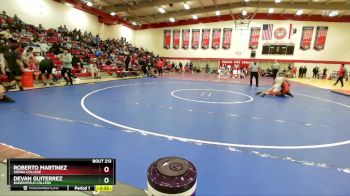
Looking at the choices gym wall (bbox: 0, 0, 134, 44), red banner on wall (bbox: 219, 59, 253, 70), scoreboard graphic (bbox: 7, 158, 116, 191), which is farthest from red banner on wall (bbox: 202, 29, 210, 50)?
scoreboard graphic (bbox: 7, 158, 116, 191)

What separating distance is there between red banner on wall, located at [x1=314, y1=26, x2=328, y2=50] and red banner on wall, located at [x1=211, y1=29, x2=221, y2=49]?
11.2 metres

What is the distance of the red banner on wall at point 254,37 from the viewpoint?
85.7 ft

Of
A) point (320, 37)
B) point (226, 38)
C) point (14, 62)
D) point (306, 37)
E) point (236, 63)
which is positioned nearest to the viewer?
point (14, 62)

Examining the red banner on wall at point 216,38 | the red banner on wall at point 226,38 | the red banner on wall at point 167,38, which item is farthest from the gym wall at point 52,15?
the red banner on wall at point 226,38

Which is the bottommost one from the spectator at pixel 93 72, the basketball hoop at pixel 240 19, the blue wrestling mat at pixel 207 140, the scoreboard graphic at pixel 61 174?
the blue wrestling mat at pixel 207 140

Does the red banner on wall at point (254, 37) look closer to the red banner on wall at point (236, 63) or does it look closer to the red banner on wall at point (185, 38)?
the red banner on wall at point (236, 63)

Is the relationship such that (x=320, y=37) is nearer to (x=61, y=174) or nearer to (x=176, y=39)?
(x=176, y=39)

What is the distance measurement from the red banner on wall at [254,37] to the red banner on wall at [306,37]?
4.94 meters

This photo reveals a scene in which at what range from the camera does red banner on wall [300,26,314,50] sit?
81.5 ft

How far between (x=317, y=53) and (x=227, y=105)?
80.2ft

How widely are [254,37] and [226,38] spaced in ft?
11.1

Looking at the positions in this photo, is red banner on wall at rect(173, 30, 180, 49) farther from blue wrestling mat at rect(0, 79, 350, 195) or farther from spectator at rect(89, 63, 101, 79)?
blue wrestling mat at rect(0, 79, 350, 195)

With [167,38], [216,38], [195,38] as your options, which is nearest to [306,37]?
[216,38]

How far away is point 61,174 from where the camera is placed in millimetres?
1323
